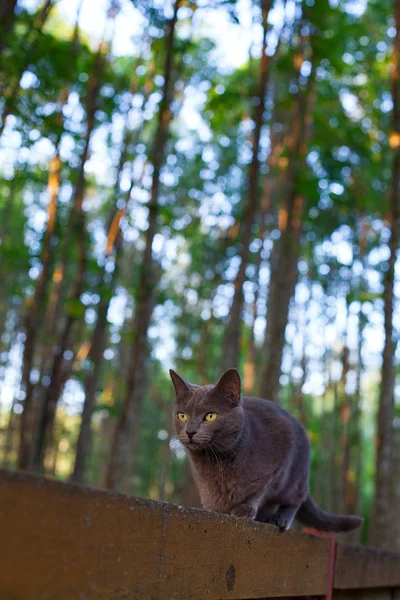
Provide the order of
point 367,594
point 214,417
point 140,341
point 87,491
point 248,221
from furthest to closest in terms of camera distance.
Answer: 1. point 248,221
2. point 140,341
3. point 367,594
4. point 214,417
5. point 87,491

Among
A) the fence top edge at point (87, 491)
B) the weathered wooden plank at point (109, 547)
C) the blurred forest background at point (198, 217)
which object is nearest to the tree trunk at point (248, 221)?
the blurred forest background at point (198, 217)

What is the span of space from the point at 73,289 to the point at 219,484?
9579 millimetres

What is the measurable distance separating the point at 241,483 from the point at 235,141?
22116 mm

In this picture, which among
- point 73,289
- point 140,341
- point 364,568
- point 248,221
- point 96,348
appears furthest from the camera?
point 96,348

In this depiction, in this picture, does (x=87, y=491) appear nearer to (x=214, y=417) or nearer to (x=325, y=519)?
(x=214, y=417)

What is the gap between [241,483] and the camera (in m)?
3.39

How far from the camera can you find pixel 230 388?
3.37m

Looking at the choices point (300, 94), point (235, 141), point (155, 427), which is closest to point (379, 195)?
point (235, 141)

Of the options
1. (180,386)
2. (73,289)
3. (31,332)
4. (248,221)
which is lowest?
(180,386)

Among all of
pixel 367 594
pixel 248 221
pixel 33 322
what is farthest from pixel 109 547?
pixel 33 322

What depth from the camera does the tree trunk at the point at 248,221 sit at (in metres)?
10.1

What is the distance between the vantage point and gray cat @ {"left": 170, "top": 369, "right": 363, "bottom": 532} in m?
3.32

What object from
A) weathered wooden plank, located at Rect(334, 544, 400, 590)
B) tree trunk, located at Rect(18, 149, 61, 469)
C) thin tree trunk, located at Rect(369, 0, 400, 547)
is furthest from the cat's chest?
tree trunk, located at Rect(18, 149, 61, 469)

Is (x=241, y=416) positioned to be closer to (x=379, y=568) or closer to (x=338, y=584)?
(x=338, y=584)
